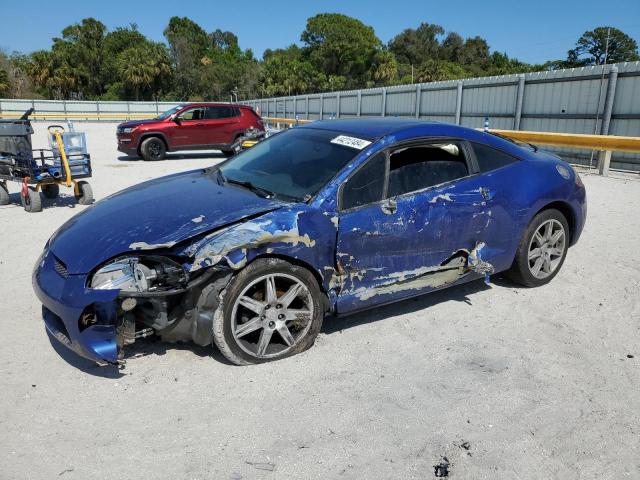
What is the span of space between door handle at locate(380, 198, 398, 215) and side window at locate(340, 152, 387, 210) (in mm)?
62

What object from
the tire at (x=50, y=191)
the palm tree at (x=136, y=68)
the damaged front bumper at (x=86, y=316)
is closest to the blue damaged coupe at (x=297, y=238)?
the damaged front bumper at (x=86, y=316)

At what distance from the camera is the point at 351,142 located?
3.91 metres

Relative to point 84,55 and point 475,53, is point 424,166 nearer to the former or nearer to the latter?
point 84,55

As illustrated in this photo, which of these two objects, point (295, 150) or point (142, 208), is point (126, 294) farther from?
point (295, 150)

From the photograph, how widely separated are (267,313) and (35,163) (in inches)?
261

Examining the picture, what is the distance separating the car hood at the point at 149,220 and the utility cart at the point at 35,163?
195 inches

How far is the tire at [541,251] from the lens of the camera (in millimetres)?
4566

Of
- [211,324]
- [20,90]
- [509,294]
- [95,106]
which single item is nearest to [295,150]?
[211,324]

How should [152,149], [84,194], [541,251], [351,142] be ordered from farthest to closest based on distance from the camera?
[152,149]
[84,194]
[541,251]
[351,142]

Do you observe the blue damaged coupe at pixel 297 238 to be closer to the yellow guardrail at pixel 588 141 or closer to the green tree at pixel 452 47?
the yellow guardrail at pixel 588 141

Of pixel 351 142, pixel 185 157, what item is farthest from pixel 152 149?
pixel 351 142

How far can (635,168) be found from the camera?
491 inches

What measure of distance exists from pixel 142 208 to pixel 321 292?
139 centimetres

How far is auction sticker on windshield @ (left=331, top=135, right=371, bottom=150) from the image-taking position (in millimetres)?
3803
